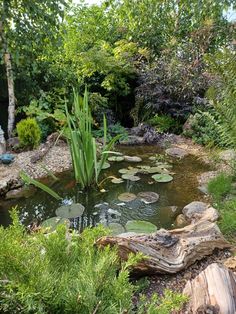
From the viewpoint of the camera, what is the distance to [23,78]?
15.5 ft

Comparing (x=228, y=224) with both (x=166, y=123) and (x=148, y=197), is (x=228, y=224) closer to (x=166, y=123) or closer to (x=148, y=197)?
(x=148, y=197)

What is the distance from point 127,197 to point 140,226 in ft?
2.13

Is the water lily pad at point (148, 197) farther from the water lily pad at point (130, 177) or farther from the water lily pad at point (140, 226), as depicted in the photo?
the water lily pad at point (140, 226)

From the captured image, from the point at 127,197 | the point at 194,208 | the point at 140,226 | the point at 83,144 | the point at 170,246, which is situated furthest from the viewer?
the point at 127,197

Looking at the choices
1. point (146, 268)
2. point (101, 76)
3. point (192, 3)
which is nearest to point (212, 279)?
point (146, 268)

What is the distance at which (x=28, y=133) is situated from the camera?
412 cm

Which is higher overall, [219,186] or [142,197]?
[219,186]

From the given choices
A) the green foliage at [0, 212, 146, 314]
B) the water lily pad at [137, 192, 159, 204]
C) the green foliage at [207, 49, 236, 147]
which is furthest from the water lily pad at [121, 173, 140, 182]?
the green foliage at [0, 212, 146, 314]

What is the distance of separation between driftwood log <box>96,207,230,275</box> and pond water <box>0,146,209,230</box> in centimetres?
69

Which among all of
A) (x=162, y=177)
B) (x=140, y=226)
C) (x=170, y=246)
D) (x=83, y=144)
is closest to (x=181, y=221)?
(x=140, y=226)

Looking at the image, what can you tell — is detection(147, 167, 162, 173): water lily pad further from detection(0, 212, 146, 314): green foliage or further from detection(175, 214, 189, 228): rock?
detection(0, 212, 146, 314): green foliage

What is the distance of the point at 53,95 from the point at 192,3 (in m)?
4.01

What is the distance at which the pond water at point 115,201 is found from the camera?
267cm

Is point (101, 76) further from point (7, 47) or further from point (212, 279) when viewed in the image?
point (212, 279)
